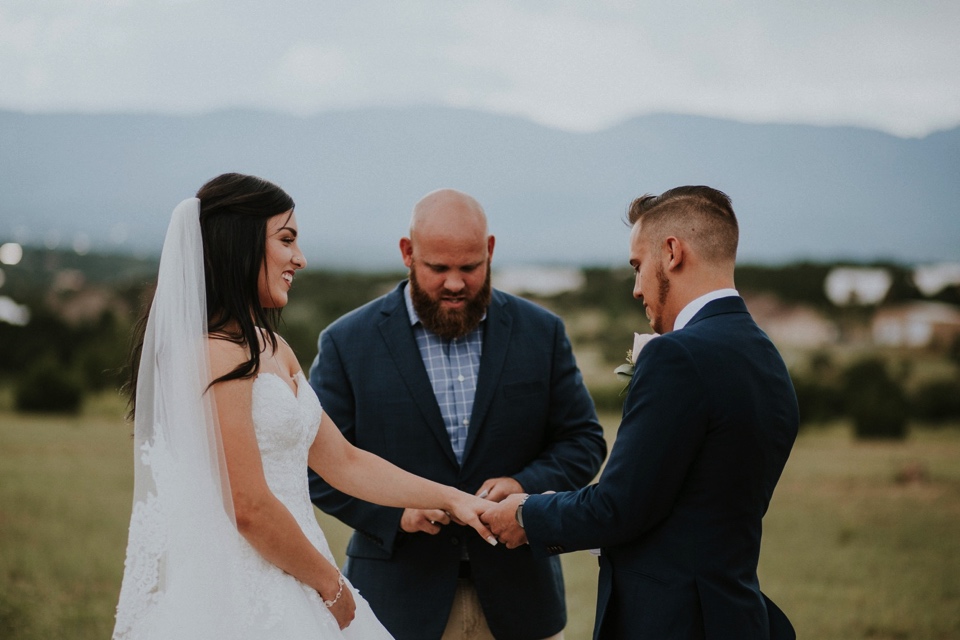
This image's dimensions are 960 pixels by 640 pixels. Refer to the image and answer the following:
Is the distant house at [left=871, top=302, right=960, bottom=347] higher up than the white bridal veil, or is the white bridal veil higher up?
the white bridal veil

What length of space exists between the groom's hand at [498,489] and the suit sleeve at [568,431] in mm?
140

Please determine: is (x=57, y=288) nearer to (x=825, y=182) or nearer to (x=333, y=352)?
(x=333, y=352)

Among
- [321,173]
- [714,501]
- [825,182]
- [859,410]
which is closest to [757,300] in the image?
[859,410]

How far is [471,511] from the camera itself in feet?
10.7

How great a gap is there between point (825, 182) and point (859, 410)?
582 inches

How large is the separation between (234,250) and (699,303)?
1.45 meters

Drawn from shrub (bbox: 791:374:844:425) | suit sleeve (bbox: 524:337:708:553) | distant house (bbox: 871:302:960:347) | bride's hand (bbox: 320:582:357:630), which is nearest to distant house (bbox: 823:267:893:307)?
distant house (bbox: 871:302:960:347)

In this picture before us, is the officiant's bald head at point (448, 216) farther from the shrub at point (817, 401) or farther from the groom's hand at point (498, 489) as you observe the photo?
the shrub at point (817, 401)

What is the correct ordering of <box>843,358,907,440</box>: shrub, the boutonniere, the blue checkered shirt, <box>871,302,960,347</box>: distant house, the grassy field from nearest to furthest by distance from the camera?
1. the boutonniere
2. the blue checkered shirt
3. the grassy field
4. <box>843,358,907,440</box>: shrub
5. <box>871,302,960,347</box>: distant house

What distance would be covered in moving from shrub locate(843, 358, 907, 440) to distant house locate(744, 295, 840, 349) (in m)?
1.36

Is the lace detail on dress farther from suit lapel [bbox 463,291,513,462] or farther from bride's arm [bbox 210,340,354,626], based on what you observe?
suit lapel [bbox 463,291,513,462]

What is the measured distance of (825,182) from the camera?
29.0 meters

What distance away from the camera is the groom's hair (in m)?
2.60

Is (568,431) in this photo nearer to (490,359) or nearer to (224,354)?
(490,359)
